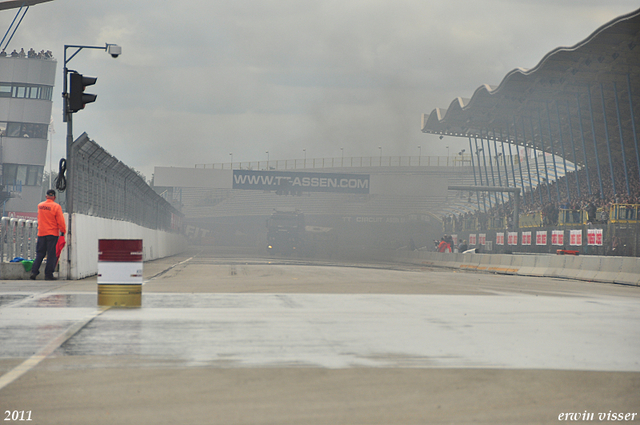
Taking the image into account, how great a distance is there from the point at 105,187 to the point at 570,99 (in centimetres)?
4159

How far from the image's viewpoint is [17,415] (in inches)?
167

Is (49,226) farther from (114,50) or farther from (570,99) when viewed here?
(570,99)

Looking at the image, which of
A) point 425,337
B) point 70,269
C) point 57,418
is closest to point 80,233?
point 70,269

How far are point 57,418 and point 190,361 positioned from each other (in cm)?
181

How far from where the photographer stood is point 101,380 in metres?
5.16

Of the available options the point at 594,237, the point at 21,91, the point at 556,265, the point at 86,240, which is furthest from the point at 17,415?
the point at 21,91

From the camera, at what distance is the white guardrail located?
1749 cm

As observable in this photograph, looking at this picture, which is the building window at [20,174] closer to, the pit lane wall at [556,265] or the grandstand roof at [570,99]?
the grandstand roof at [570,99]

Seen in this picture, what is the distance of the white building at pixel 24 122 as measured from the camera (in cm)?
7581

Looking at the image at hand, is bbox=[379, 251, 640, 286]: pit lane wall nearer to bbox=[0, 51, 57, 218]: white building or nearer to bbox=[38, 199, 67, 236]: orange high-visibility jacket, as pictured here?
bbox=[38, 199, 67, 236]: orange high-visibility jacket

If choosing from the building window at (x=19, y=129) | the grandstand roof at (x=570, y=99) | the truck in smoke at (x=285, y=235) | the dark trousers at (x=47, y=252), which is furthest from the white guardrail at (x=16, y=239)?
the building window at (x=19, y=129)

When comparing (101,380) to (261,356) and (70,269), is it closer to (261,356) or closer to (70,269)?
(261,356)

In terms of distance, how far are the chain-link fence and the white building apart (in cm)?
4806

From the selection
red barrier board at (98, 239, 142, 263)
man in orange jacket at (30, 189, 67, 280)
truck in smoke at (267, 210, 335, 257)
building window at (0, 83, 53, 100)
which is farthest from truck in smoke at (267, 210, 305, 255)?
red barrier board at (98, 239, 142, 263)
